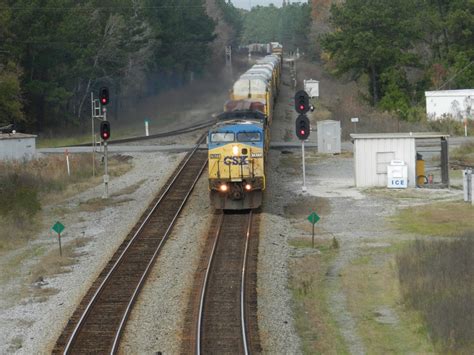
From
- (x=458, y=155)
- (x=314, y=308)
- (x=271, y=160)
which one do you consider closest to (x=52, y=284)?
(x=314, y=308)

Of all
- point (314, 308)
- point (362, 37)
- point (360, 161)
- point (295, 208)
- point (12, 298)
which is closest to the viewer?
point (314, 308)

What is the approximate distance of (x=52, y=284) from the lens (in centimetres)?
2127

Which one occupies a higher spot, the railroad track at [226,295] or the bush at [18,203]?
the bush at [18,203]

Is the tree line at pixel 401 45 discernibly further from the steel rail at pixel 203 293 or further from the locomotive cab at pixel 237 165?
the steel rail at pixel 203 293

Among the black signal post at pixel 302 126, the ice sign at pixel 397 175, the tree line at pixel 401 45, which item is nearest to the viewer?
the black signal post at pixel 302 126

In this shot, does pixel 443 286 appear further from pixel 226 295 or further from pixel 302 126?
pixel 302 126

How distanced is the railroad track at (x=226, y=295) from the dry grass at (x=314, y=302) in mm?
1001

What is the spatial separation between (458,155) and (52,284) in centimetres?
2739

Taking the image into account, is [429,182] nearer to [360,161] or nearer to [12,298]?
[360,161]

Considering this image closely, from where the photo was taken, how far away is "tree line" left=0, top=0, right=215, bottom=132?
59375mm

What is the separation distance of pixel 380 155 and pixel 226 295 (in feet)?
53.6

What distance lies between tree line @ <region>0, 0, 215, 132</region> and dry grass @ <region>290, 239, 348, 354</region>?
1348 inches

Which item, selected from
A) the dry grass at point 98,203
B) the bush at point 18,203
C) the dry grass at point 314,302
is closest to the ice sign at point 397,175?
the dry grass at point 314,302

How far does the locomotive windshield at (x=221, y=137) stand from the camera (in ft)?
92.2
